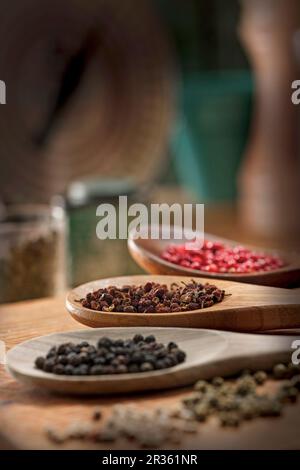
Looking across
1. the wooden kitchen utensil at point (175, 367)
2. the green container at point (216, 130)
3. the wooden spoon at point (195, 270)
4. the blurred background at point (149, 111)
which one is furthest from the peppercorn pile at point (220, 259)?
the green container at point (216, 130)

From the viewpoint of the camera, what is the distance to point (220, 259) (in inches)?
24.4

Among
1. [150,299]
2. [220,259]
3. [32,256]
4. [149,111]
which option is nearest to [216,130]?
[149,111]

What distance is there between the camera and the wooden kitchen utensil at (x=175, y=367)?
0.44 metres

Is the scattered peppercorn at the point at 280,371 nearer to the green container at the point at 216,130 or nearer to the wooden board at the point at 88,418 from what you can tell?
the wooden board at the point at 88,418

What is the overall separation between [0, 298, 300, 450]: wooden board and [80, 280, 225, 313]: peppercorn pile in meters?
0.07

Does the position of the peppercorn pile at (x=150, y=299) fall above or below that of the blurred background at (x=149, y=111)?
below

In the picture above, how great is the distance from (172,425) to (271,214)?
1.07 meters

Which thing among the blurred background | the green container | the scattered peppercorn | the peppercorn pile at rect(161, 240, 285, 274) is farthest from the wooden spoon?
the green container

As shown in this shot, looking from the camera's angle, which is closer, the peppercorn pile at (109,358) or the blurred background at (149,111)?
the peppercorn pile at (109,358)

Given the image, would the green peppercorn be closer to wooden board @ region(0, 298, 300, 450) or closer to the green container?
wooden board @ region(0, 298, 300, 450)

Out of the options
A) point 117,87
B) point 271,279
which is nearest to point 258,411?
point 271,279

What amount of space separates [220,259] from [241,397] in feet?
0.62

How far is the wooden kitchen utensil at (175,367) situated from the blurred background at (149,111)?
1.32ft
